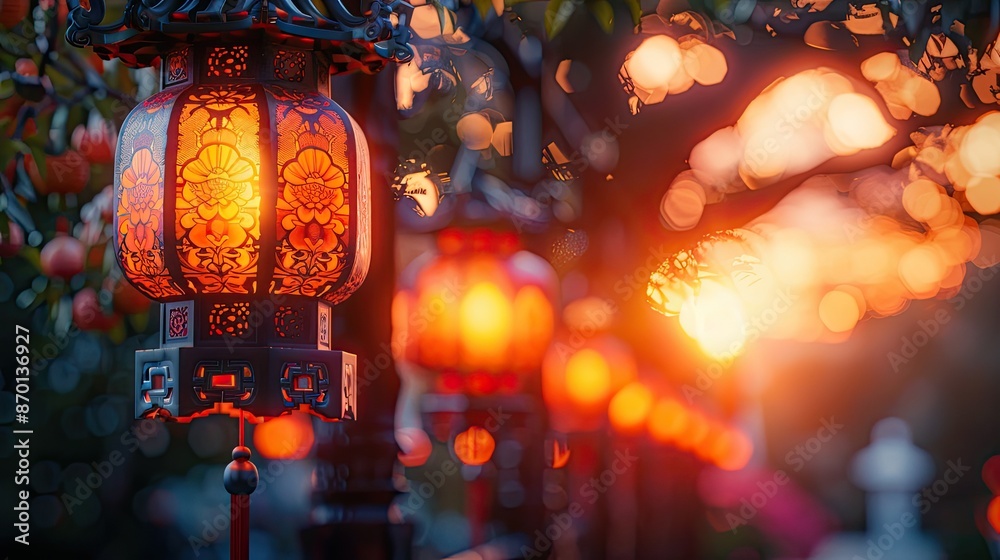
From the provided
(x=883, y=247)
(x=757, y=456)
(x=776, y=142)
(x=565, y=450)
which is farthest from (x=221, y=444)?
(x=883, y=247)

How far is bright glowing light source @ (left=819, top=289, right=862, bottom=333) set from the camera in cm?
1408

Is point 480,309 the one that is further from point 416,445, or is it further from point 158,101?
point 416,445

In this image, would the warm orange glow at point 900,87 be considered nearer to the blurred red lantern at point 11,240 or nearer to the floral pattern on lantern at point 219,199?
the floral pattern on lantern at point 219,199

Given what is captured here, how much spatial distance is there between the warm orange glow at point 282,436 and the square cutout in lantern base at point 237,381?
716 cm

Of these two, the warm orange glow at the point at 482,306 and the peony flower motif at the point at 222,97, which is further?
the warm orange glow at the point at 482,306

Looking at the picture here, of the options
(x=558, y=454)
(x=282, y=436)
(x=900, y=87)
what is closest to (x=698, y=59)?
(x=900, y=87)

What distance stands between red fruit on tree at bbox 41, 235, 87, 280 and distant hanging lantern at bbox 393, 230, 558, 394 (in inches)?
121

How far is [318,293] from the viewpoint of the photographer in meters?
3.31

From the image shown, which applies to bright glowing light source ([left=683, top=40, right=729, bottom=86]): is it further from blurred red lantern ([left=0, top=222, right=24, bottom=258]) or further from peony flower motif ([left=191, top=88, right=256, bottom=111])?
peony flower motif ([left=191, top=88, right=256, bottom=111])

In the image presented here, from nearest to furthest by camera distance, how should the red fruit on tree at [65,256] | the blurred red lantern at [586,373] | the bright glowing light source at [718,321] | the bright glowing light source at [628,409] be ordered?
the red fruit on tree at [65,256] < the bright glowing light source at [718,321] < the bright glowing light source at [628,409] < the blurred red lantern at [586,373]

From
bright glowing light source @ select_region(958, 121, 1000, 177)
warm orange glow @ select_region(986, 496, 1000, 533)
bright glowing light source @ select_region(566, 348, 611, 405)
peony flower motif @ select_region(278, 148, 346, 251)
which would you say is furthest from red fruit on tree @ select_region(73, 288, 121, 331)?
warm orange glow @ select_region(986, 496, 1000, 533)

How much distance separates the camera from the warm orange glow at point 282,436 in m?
10.6

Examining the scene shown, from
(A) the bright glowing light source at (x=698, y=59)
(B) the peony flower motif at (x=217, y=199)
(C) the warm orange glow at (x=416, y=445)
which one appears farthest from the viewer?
(C) the warm orange glow at (x=416, y=445)

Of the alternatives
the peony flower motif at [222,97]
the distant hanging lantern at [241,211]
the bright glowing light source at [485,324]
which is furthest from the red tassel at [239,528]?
the bright glowing light source at [485,324]
